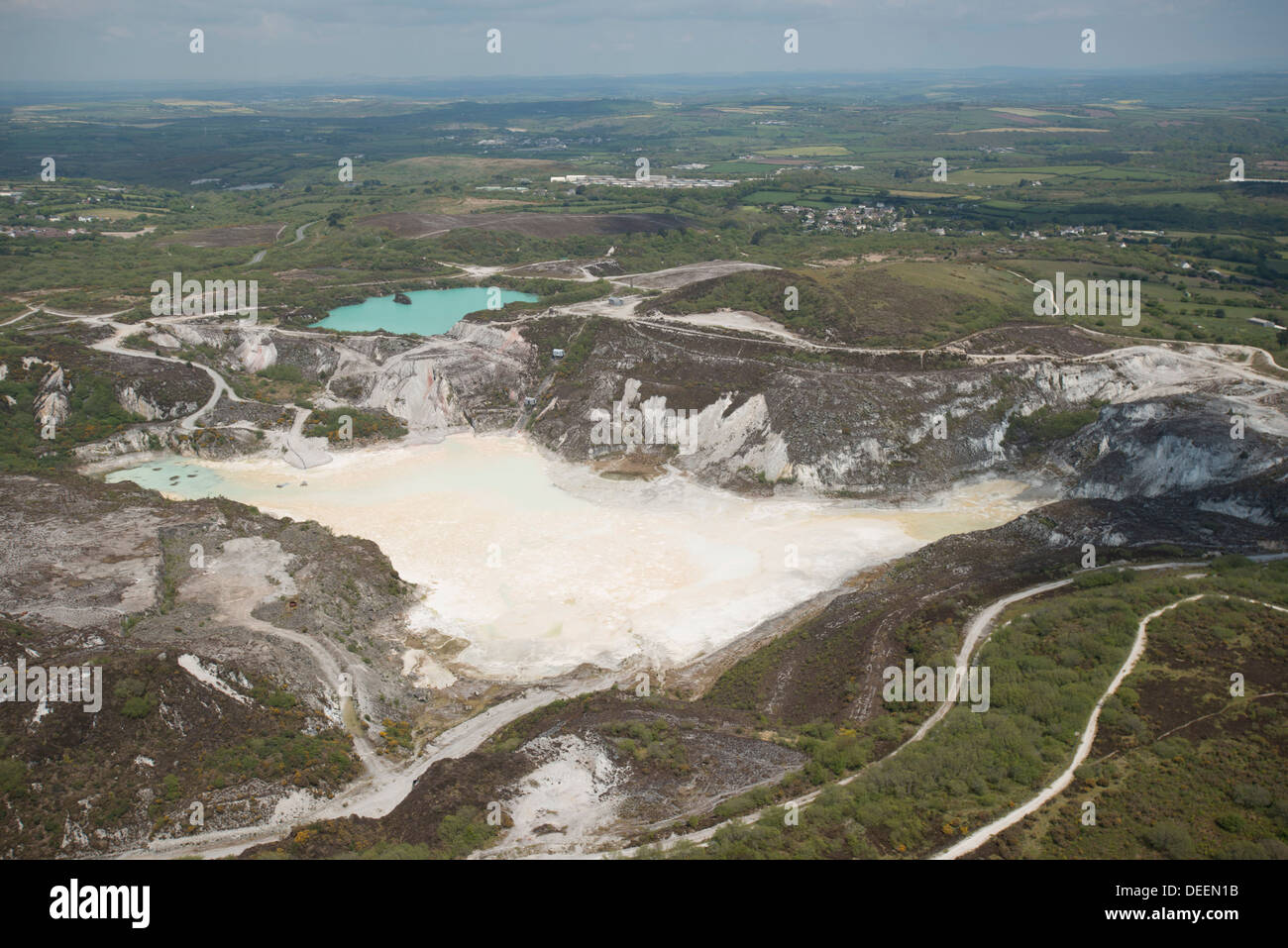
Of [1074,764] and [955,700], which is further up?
[1074,764]

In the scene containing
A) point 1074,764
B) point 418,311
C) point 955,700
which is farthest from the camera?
point 418,311

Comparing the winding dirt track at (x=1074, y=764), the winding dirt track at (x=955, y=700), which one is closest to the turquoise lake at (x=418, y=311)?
Answer: the winding dirt track at (x=955, y=700)

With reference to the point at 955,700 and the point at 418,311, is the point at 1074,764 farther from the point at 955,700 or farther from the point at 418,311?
the point at 418,311

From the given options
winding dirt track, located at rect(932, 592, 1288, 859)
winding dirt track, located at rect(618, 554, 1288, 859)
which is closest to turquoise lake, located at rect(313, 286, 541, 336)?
winding dirt track, located at rect(618, 554, 1288, 859)

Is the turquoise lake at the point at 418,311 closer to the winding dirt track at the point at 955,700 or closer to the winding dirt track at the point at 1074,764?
Result: the winding dirt track at the point at 955,700

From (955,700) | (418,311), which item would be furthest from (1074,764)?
(418,311)

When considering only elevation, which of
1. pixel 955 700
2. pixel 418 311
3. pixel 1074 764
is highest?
pixel 418 311

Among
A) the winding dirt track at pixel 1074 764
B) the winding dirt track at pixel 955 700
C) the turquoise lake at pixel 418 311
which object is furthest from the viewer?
the turquoise lake at pixel 418 311

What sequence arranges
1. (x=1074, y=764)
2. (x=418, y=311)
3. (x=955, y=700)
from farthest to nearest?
1. (x=418, y=311)
2. (x=955, y=700)
3. (x=1074, y=764)

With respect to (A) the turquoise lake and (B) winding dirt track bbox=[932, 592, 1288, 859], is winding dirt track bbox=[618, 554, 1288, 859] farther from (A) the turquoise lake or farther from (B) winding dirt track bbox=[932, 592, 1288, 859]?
(A) the turquoise lake
